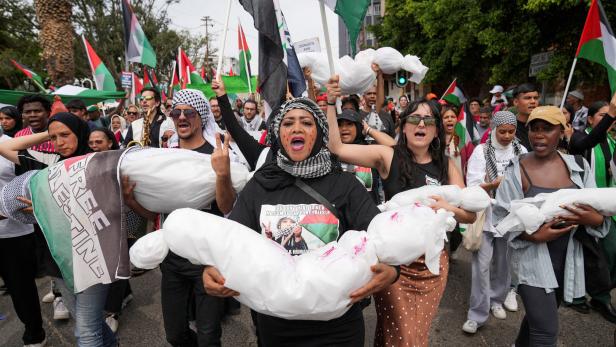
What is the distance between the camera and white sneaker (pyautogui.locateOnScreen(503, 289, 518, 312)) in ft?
13.4

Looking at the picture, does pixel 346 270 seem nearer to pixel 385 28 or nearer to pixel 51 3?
pixel 51 3

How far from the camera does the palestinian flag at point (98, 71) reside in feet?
28.8

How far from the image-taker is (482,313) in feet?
12.0

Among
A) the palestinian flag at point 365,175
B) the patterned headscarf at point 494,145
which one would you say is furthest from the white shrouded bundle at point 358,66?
the patterned headscarf at point 494,145

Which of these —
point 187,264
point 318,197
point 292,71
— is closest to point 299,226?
point 318,197

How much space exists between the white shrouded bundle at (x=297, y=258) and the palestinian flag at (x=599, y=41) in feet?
13.0

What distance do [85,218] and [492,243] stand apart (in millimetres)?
3498

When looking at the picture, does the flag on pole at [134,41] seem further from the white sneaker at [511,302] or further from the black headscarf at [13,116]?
the white sneaker at [511,302]

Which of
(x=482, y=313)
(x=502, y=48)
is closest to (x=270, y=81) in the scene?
(x=482, y=313)

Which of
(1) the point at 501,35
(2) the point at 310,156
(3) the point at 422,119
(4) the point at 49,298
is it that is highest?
(1) the point at 501,35

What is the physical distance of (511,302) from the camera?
13.6ft

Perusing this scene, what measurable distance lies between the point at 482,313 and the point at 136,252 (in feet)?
10.4

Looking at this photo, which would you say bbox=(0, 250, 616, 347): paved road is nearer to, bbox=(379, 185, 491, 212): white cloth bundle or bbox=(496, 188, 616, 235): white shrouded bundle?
bbox=(496, 188, 616, 235): white shrouded bundle

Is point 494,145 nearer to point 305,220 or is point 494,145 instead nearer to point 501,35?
point 305,220
